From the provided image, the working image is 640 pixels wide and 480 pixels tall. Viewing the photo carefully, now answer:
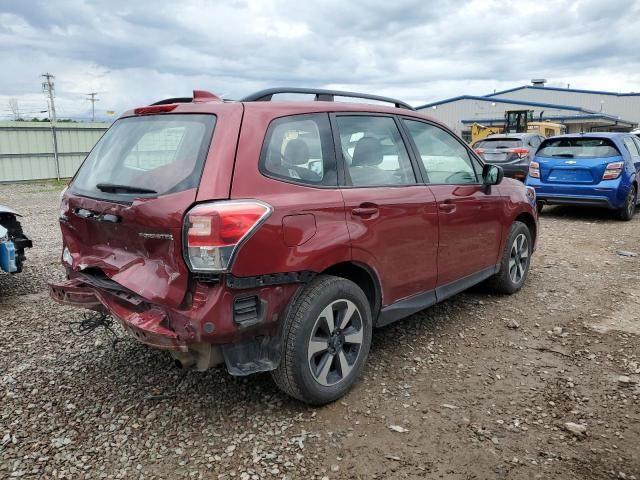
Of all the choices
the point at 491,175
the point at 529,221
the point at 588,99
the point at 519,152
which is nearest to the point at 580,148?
the point at 519,152

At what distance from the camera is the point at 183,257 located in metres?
2.56

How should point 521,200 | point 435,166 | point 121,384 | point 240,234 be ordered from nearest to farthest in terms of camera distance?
1. point 240,234
2. point 121,384
3. point 435,166
4. point 521,200

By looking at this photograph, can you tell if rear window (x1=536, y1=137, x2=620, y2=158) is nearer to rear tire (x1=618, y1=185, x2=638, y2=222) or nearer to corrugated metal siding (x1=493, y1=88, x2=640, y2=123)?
rear tire (x1=618, y1=185, x2=638, y2=222)

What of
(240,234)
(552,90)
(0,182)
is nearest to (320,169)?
(240,234)

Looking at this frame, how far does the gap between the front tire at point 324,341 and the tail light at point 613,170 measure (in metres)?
7.52

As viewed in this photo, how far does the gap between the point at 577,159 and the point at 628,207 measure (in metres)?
1.31

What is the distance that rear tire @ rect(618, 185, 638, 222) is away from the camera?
9336 mm

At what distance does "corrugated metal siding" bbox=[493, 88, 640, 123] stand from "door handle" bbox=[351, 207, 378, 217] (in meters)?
52.7

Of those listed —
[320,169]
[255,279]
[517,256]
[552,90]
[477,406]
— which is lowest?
[477,406]

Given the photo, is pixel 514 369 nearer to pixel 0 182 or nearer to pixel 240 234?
pixel 240 234

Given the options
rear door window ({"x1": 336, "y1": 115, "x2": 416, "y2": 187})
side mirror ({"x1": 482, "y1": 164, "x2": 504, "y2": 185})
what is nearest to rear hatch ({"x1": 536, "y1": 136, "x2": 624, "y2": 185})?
side mirror ({"x1": 482, "y1": 164, "x2": 504, "y2": 185})

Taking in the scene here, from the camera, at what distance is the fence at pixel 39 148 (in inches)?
719

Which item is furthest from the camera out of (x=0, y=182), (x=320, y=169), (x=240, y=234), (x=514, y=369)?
(x=0, y=182)

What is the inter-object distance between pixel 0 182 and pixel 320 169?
18703 millimetres
